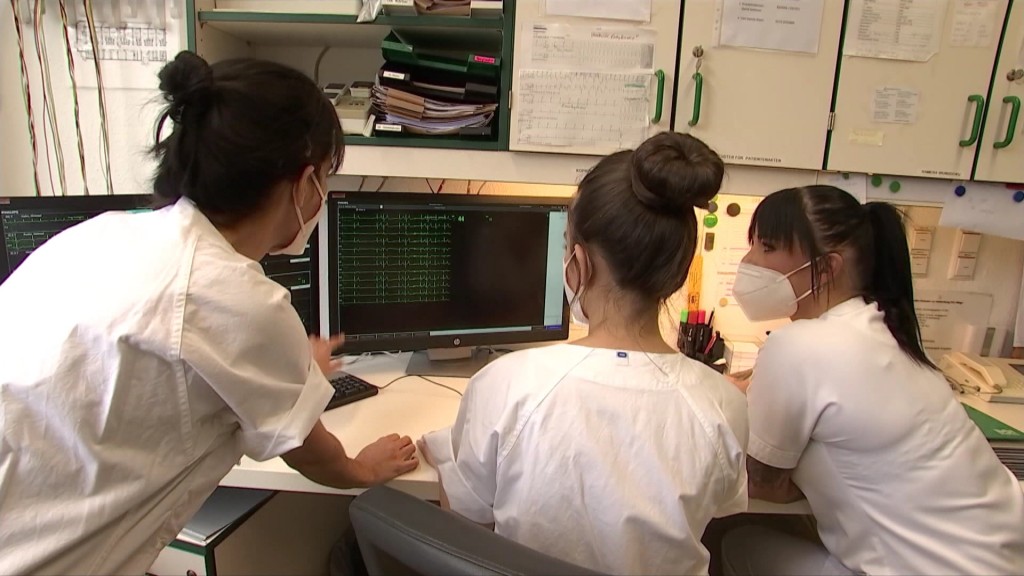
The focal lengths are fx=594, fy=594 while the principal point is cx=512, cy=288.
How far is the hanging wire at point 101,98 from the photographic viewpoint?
153 cm

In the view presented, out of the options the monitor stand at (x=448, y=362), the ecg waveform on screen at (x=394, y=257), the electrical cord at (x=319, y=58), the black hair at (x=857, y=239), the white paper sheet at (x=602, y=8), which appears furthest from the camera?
the electrical cord at (x=319, y=58)

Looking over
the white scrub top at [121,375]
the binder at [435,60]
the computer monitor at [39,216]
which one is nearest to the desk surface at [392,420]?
the white scrub top at [121,375]

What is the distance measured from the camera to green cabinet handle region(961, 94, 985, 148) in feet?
4.21

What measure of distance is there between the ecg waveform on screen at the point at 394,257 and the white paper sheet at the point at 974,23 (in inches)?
45.1

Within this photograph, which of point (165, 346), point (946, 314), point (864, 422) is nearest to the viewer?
point (165, 346)

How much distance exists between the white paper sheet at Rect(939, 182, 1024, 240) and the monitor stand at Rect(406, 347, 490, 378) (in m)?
1.15

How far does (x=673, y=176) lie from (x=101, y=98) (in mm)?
1569

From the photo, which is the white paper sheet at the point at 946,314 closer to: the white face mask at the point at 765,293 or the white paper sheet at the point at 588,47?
the white face mask at the point at 765,293

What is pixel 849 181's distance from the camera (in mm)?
1354

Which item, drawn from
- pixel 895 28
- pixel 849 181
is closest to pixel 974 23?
pixel 895 28

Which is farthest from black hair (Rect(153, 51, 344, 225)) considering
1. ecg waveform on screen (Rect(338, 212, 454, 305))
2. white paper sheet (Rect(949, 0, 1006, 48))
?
white paper sheet (Rect(949, 0, 1006, 48))

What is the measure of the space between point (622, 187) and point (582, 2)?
61cm

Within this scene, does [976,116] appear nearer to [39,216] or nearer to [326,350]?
[326,350]

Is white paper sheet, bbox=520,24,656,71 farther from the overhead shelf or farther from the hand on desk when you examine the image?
the hand on desk
